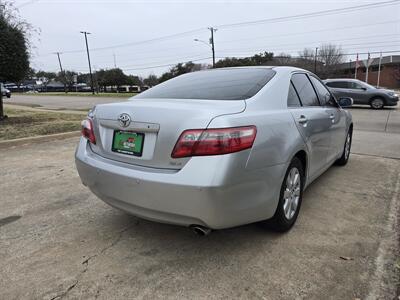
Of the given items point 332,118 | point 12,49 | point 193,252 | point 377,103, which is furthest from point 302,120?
point 377,103

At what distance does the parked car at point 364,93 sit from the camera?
16.2 meters

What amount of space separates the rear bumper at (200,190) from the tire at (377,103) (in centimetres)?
1617

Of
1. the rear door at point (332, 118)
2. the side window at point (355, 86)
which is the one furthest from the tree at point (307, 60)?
the rear door at point (332, 118)

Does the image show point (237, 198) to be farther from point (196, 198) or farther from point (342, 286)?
point (342, 286)

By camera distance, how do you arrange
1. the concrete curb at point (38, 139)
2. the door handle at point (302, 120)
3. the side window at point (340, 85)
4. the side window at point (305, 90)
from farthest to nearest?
the side window at point (340, 85) → the concrete curb at point (38, 139) → the side window at point (305, 90) → the door handle at point (302, 120)

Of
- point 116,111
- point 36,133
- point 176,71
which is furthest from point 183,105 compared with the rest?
point 176,71

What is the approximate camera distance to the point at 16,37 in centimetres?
981

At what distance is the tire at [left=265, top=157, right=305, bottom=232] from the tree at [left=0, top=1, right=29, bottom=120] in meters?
9.56

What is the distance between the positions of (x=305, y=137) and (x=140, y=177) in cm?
162

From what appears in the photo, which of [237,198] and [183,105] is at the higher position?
[183,105]

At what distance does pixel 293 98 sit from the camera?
10.5 feet

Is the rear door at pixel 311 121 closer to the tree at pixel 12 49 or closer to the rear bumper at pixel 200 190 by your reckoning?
the rear bumper at pixel 200 190

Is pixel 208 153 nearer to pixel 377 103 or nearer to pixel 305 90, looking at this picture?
pixel 305 90

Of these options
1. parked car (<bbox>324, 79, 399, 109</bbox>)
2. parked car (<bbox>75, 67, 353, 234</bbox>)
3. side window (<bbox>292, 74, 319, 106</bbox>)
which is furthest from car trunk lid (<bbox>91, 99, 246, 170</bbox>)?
parked car (<bbox>324, 79, 399, 109</bbox>)
